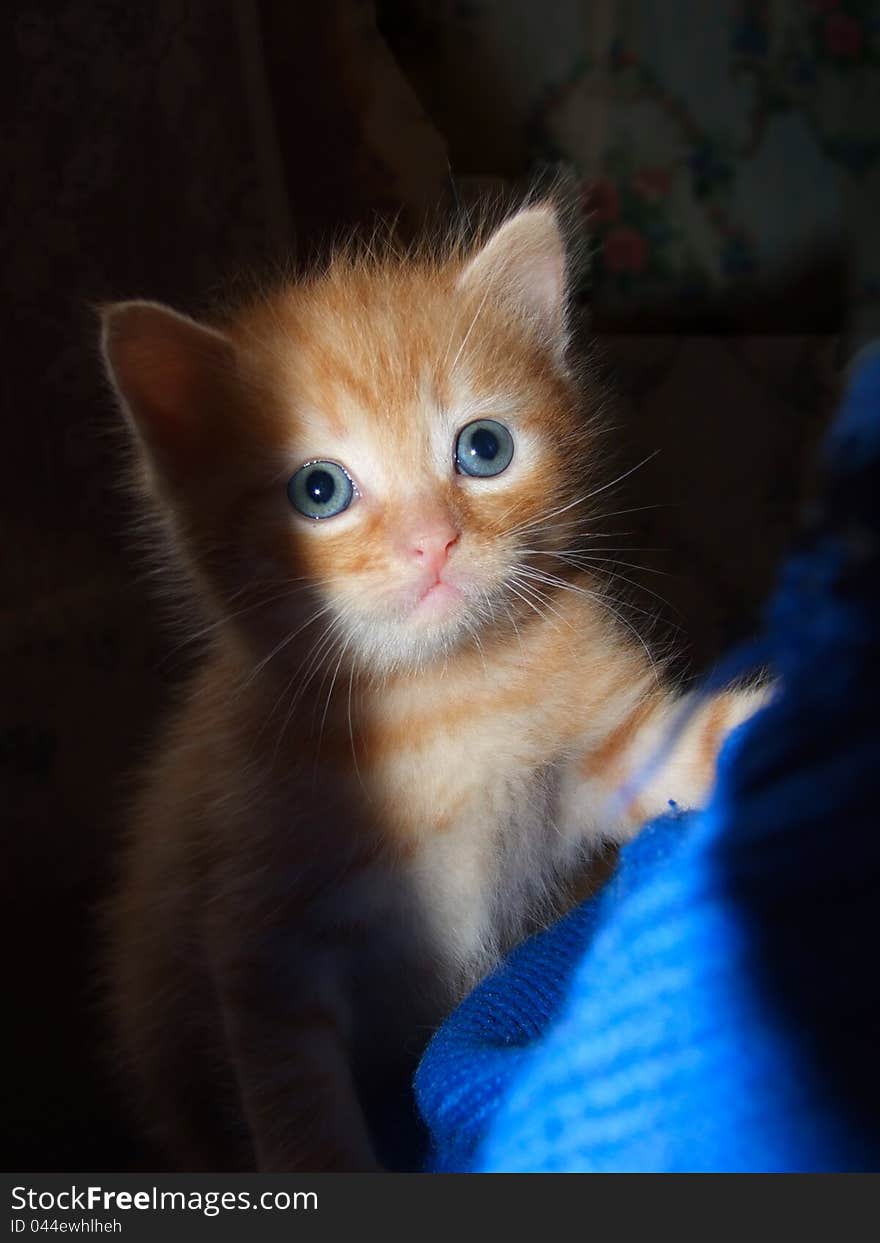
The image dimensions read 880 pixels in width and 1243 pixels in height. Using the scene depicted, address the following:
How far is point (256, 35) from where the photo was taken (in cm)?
119

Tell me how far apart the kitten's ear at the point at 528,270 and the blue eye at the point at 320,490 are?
0.21 metres

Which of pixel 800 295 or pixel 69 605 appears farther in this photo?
pixel 800 295

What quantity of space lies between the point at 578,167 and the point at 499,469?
1.60 metres

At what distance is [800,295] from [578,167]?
0.53 metres

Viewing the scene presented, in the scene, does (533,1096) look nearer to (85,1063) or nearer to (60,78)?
(85,1063)

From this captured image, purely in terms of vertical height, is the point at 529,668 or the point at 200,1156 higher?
the point at 529,668

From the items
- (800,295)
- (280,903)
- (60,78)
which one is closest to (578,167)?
(800,295)

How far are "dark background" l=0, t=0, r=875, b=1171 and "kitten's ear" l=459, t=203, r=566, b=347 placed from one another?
18 centimetres

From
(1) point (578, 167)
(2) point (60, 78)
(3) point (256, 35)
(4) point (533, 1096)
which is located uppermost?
(1) point (578, 167)

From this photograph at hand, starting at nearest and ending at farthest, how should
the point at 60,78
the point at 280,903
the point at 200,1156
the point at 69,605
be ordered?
the point at 280,903 < the point at 200,1156 < the point at 60,78 < the point at 69,605

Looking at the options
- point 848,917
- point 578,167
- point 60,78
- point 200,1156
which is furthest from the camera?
point 578,167

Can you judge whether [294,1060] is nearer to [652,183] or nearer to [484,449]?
[484,449]

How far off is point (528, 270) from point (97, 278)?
0.50m

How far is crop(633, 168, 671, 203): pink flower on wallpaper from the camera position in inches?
86.7
